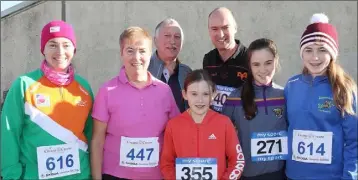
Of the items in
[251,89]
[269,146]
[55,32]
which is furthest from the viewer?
[251,89]

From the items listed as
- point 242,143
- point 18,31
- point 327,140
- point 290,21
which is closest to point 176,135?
point 242,143

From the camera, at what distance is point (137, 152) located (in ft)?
12.1

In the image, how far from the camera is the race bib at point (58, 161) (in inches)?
139

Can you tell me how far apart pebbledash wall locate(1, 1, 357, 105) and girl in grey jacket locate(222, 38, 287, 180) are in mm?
5772

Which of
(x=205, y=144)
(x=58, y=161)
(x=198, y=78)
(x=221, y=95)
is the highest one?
(x=198, y=78)

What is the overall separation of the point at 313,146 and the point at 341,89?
19.2 inches

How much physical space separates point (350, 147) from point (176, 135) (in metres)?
1.34

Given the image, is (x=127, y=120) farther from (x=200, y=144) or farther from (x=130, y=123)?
(x=200, y=144)

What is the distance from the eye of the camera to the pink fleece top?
3.69 meters

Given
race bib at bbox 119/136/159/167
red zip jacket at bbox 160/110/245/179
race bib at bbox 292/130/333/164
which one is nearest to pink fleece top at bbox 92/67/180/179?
race bib at bbox 119/136/159/167

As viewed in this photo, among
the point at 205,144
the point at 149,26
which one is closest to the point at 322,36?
the point at 205,144

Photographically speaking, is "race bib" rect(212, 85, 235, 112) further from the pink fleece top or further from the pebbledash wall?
the pebbledash wall

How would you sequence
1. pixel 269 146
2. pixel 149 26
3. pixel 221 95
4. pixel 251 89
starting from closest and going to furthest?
pixel 269 146 → pixel 251 89 → pixel 221 95 → pixel 149 26

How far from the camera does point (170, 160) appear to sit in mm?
3711
